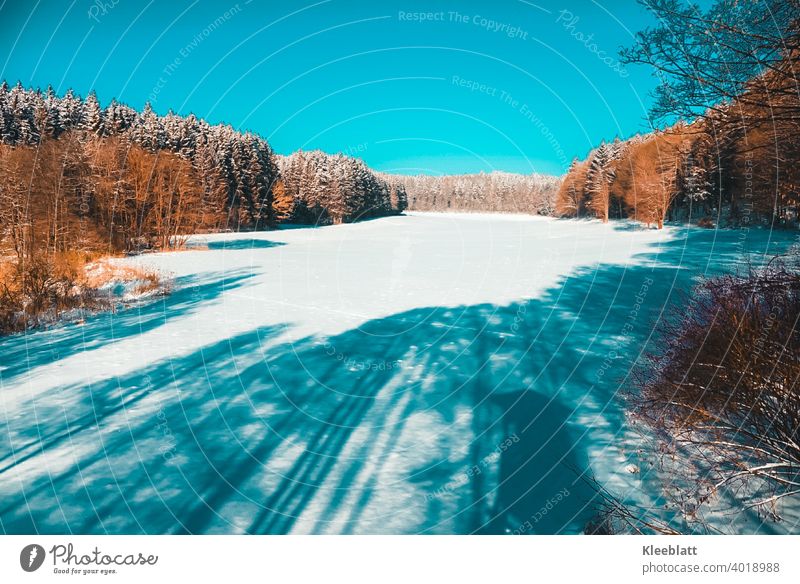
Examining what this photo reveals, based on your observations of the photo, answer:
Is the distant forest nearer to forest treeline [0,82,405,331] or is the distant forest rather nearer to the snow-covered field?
forest treeline [0,82,405,331]

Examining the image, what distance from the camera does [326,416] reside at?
283 inches

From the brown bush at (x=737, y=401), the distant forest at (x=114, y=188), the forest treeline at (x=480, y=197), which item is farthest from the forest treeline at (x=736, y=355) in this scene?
the forest treeline at (x=480, y=197)

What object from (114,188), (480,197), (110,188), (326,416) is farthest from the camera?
(480,197)

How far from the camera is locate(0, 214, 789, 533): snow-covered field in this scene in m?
4.57

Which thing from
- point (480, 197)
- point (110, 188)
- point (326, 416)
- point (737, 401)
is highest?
point (480, 197)

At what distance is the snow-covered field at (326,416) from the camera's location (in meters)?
4.57

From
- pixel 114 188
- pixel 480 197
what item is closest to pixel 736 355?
pixel 114 188

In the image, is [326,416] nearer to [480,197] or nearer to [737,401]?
[737,401]

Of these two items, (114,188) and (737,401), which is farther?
(114,188)

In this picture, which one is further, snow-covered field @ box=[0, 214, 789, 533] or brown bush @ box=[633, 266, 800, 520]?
snow-covered field @ box=[0, 214, 789, 533]

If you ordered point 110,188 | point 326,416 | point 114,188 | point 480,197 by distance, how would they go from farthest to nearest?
point 480,197 → point 114,188 → point 110,188 → point 326,416

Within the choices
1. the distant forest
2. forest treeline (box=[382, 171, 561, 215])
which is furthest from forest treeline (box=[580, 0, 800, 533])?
forest treeline (box=[382, 171, 561, 215])
